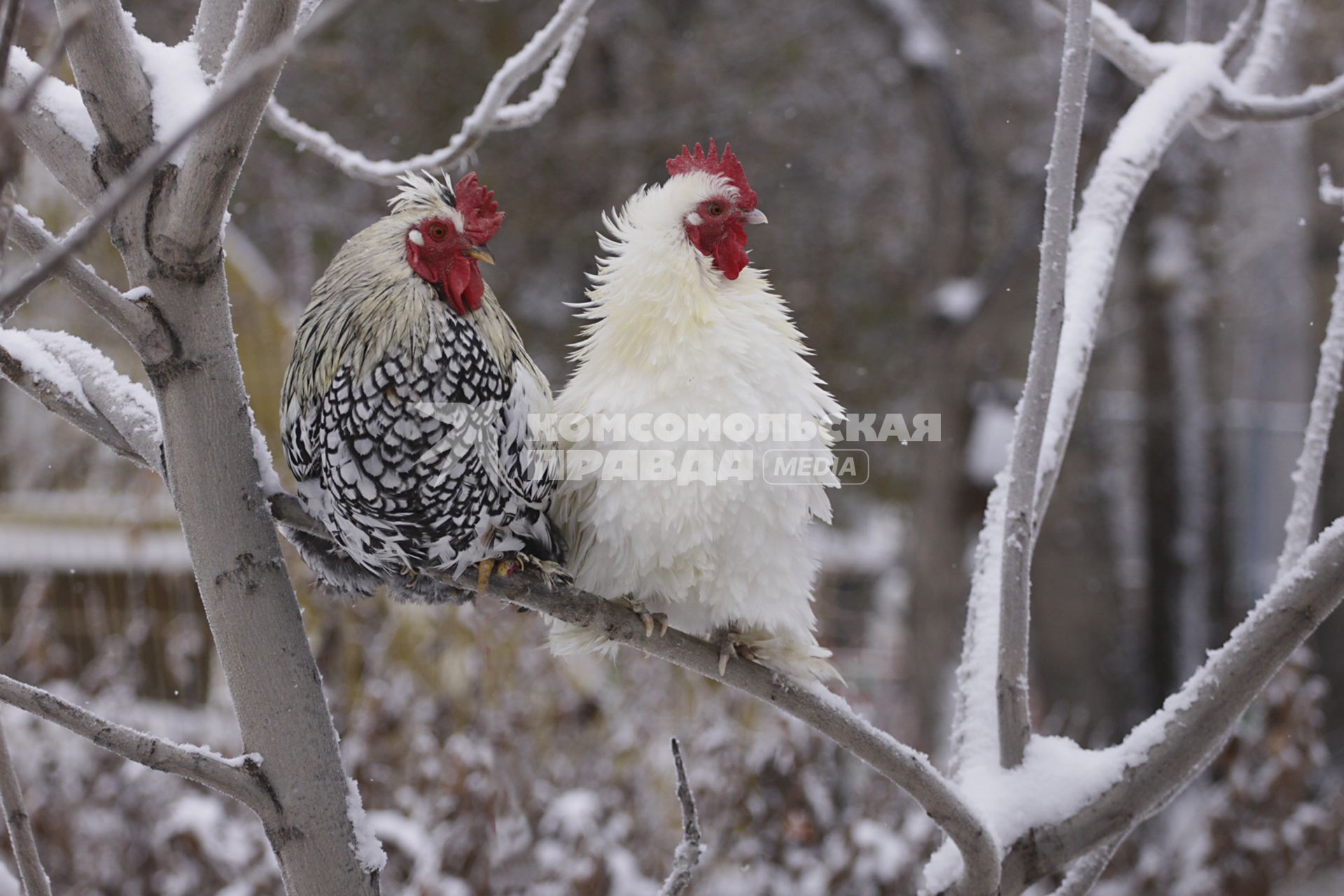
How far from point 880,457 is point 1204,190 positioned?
2173 mm

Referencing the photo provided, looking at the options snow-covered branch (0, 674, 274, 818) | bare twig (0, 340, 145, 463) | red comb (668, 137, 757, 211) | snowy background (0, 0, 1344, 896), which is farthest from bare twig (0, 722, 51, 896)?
snowy background (0, 0, 1344, 896)

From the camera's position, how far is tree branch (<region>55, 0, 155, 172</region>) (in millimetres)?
951

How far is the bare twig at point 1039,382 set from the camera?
3.81 ft

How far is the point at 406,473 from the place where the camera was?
0.99m

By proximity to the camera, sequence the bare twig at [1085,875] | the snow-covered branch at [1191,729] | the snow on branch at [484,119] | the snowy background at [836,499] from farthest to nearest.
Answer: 1. the snowy background at [836,499]
2. the snow on branch at [484,119]
3. the bare twig at [1085,875]
4. the snow-covered branch at [1191,729]

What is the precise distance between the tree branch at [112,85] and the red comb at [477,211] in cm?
28

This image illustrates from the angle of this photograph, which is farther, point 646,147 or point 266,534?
point 646,147

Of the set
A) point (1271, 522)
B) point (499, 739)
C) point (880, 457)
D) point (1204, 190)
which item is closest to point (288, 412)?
point (499, 739)

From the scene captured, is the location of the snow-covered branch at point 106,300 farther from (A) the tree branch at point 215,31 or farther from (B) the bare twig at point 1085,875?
(B) the bare twig at point 1085,875

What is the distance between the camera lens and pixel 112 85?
97cm

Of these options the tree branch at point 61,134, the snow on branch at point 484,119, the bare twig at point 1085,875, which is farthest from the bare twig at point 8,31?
the bare twig at point 1085,875

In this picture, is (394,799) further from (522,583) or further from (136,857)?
(522,583)

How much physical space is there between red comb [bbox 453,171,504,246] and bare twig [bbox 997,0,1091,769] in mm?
591

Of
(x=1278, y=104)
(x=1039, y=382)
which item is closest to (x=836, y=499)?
(x=1278, y=104)
